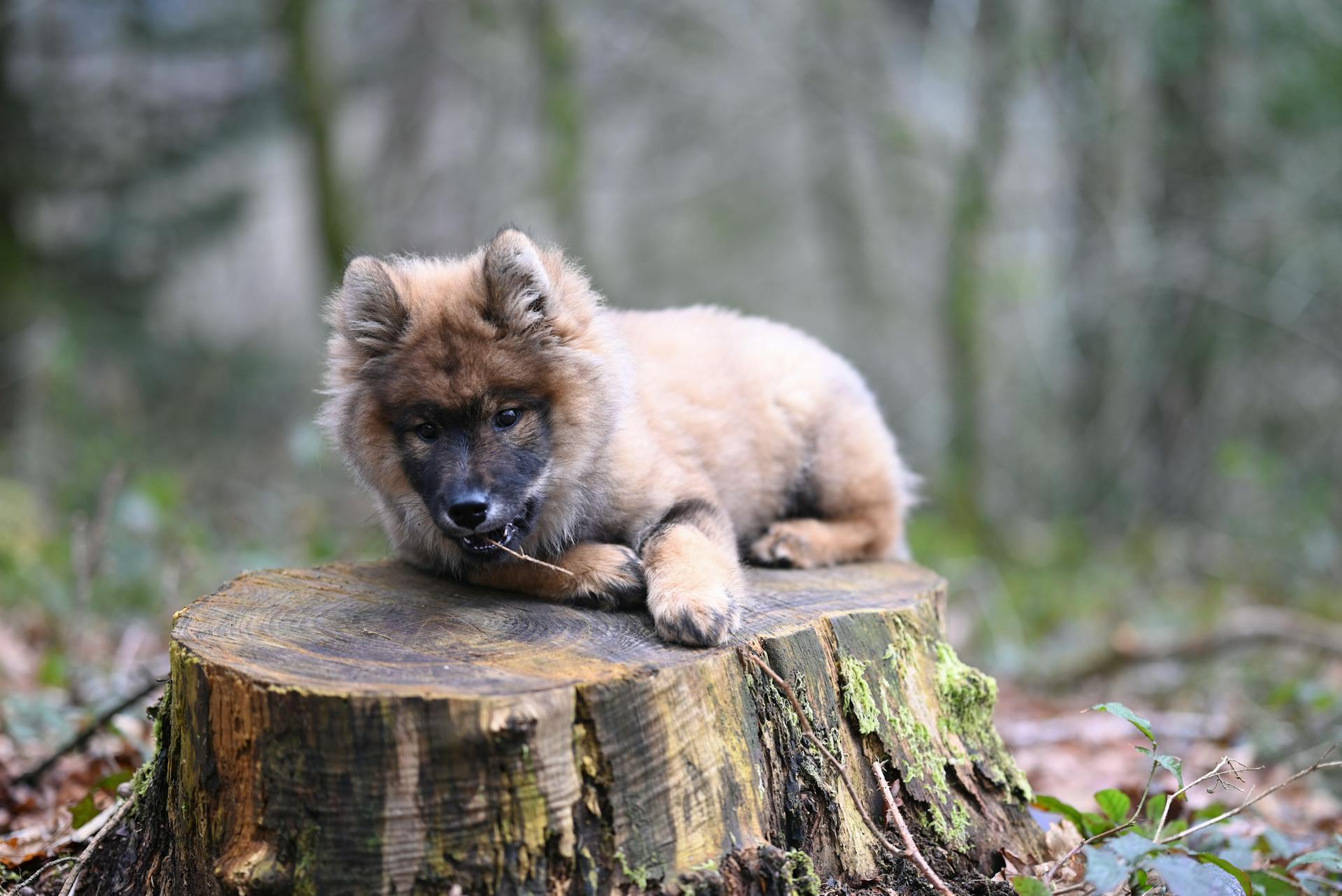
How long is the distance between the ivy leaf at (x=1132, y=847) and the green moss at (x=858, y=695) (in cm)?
87

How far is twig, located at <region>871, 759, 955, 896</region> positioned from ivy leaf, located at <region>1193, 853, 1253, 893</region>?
784mm

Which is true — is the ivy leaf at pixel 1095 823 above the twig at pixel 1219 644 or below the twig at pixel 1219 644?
above

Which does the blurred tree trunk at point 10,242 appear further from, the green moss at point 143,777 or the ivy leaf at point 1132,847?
the ivy leaf at point 1132,847

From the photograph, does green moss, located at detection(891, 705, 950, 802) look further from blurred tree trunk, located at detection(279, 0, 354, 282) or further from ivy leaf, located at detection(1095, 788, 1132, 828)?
blurred tree trunk, located at detection(279, 0, 354, 282)

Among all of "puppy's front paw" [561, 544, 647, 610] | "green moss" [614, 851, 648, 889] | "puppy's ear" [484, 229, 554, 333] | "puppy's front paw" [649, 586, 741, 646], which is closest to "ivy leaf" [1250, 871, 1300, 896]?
"puppy's front paw" [649, 586, 741, 646]

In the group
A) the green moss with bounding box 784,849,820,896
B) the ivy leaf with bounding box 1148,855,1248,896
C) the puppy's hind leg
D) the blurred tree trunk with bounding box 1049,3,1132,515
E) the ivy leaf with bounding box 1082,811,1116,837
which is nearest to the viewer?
the ivy leaf with bounding box 1148,855,1248,896

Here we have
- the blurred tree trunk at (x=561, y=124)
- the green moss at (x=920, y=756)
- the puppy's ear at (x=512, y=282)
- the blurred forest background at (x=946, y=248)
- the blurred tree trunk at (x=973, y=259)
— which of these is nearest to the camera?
the green moss at (x=920, y=756)

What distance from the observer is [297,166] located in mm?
15461

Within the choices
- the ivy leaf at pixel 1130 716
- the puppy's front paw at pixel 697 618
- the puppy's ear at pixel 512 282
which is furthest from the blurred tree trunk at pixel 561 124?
the ivy leaf at pixel 1130 716

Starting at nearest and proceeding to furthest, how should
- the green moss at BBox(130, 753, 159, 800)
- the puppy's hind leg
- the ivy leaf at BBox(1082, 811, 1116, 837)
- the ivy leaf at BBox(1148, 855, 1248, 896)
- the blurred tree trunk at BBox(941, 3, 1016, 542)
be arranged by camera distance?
the ivy leaf at BBox(1148, 855, 1248, 896)
the green moss at BBox(130, 753, 159, 800)
the ivy leaf at BBox(1082, 811, 1116, 837)
the puppy's hind leg
the blurred tree trunk at BBox(941, 3, 1016, 542)

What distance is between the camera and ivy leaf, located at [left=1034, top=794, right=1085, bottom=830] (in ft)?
13.0

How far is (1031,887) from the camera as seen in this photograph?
3.23 m

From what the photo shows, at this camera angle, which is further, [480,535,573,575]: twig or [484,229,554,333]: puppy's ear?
[484,229,554,333]: puppy's ear

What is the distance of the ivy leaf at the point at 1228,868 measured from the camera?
3.31m
